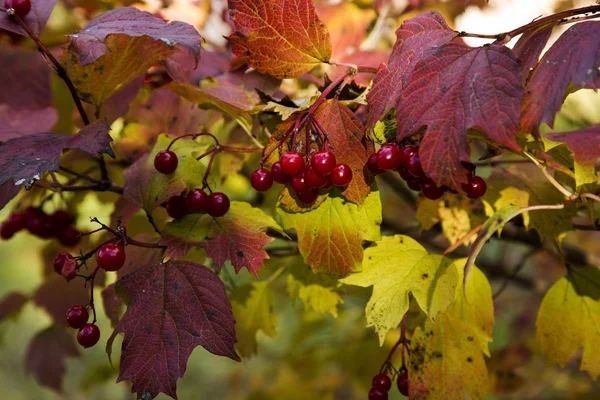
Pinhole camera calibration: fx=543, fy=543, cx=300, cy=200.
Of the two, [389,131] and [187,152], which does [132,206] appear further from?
[389,131]

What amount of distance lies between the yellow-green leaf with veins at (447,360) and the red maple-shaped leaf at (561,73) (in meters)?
0.33


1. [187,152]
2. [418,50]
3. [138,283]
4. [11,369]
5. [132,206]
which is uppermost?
[418,50]

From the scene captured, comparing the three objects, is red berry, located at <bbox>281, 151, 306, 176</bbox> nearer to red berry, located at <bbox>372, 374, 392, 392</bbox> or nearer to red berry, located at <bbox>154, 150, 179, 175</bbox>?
red berry, located at <bbox>154, 150, 179, 175</bbox>

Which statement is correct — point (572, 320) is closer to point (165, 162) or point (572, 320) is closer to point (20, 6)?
point (165, 162)

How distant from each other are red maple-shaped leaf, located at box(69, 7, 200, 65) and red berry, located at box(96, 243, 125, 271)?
0.30m

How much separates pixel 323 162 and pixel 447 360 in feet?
1.39

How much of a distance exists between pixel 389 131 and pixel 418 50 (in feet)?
0.43

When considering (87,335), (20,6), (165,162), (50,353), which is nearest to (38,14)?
(20,6)

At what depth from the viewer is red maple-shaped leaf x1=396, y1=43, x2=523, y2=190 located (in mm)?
715

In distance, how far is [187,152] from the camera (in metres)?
1.02

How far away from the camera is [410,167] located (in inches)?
31.4

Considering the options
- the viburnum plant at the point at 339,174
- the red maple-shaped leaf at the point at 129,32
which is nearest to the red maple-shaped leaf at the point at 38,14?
the viburnum plant at the point at 339,174

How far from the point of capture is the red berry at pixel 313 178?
2.64 feet

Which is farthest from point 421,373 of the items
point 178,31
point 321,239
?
point 178,31
